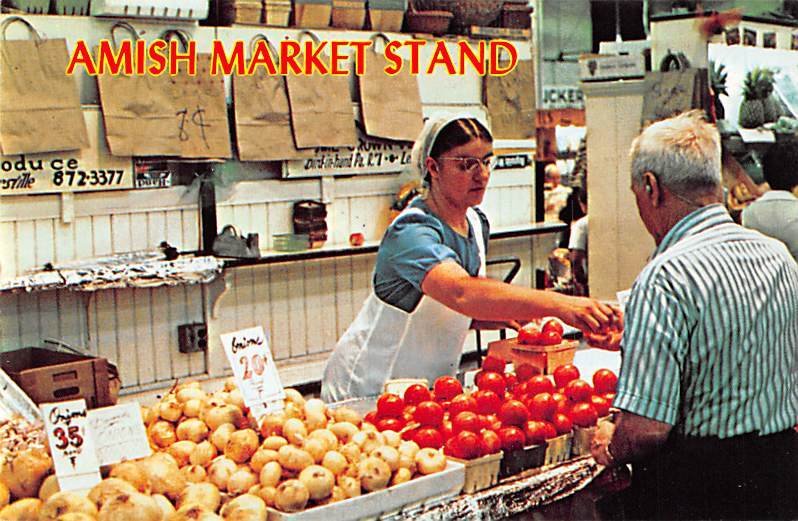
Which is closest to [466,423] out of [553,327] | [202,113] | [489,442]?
[489,442]

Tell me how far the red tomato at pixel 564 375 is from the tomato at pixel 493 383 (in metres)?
0.15

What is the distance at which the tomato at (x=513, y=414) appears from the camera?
2.52m

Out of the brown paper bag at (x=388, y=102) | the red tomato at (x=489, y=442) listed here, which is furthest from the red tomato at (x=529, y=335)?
the brown paper bag at (x=388, y=102)

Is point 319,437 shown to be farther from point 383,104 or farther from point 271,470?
point 383,104

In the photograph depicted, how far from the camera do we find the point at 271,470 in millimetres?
2141

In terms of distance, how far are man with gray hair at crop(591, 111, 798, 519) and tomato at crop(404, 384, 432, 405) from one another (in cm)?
54

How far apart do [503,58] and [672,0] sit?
3.09 ft

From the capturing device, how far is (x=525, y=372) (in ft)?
9.76

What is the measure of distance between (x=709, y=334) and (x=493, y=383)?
75 centimetres

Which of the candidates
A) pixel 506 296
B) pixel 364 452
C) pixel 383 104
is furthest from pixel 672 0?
pixel 364 452

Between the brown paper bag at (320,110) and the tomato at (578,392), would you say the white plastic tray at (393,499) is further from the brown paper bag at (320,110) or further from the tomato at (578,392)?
the brown paper bag at (320,110)

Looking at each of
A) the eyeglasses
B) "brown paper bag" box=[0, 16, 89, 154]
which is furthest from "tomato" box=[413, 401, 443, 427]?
"brown paper bag" box=[0, 16, 89, 154]

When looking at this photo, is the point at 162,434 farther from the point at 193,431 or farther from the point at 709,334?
the point at 709,334

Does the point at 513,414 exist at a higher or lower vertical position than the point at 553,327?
lower
